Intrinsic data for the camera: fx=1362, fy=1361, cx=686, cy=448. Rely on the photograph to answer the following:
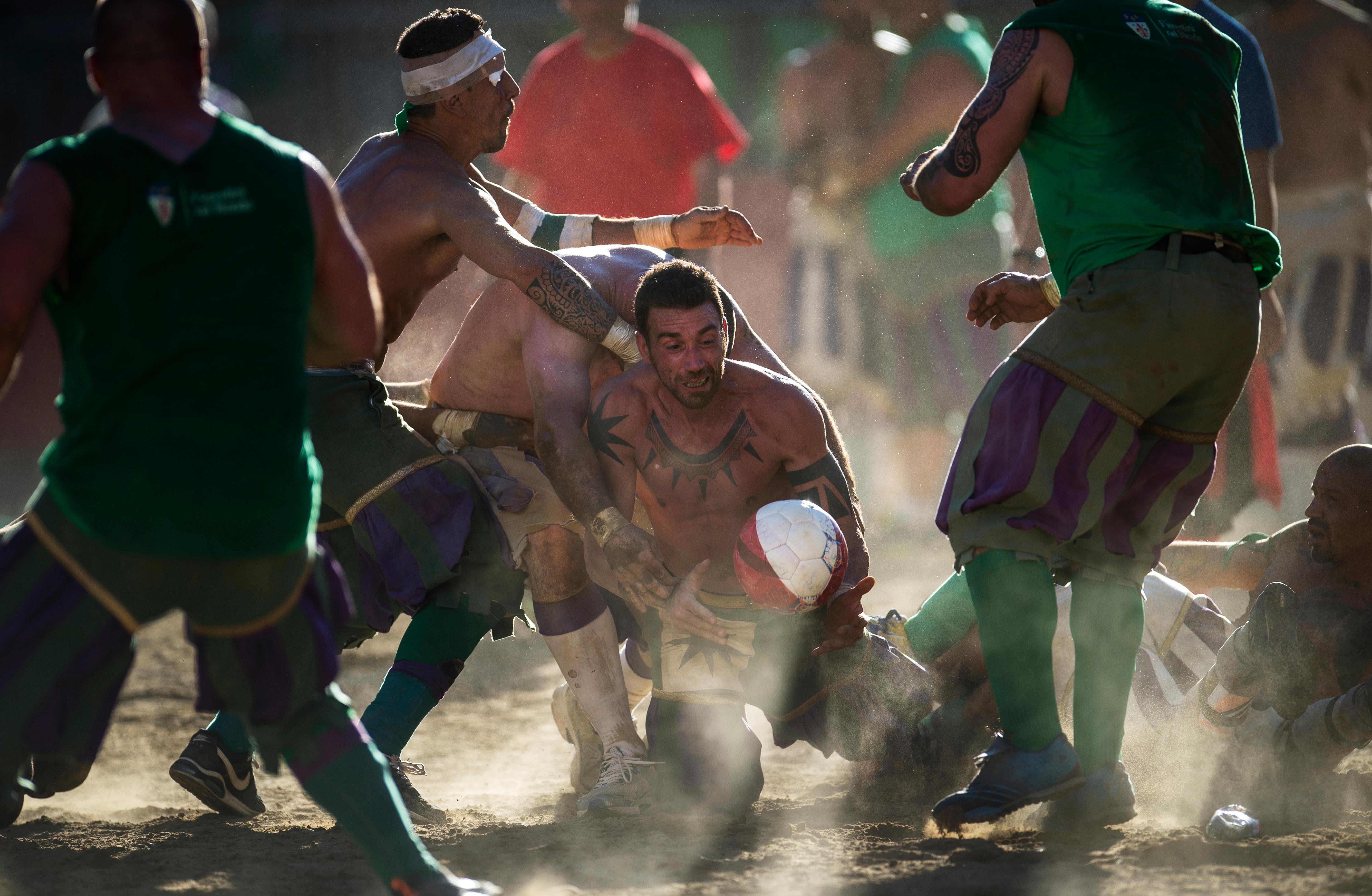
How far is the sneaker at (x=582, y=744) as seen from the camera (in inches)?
162

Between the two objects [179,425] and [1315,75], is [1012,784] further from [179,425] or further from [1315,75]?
[1315,75]

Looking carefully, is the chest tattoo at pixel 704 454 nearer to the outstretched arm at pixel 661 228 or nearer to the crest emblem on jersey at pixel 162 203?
the outstretched arm at pixel 661 228

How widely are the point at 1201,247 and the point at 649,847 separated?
1.90m

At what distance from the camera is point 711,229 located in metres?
4.47

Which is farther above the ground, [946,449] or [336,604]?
[946,449]

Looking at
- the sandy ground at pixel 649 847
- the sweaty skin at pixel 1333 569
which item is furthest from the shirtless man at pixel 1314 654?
the sandy ground at pixel 649 847

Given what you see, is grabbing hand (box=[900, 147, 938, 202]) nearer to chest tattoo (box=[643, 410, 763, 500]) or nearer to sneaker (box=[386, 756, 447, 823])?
chest tattoo (box=[643, 410, 763, 500])

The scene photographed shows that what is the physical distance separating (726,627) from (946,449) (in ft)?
15.1

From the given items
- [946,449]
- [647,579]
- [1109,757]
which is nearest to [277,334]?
[647,579]

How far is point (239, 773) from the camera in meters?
3.85

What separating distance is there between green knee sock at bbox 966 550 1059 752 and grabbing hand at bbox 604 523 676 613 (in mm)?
910

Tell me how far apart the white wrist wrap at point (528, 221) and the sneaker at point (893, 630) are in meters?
1.74

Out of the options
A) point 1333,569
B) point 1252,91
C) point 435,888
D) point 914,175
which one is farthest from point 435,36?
point 1333,569

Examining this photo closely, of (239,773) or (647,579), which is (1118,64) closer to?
(647,579)
